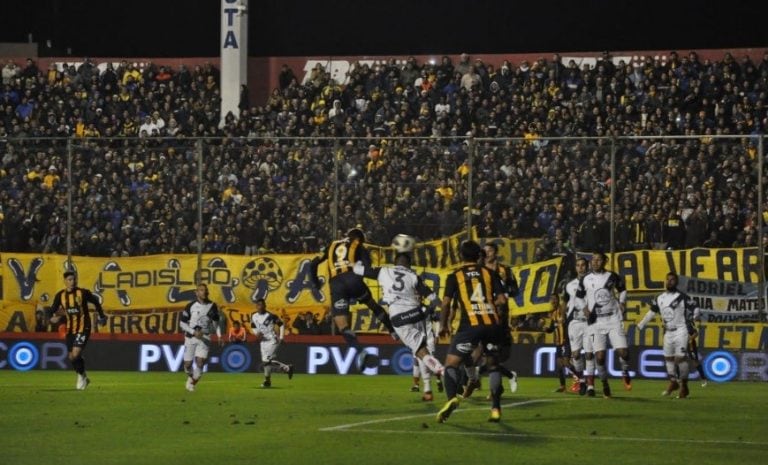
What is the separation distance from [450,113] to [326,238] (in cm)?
988

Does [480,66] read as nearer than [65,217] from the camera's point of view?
No

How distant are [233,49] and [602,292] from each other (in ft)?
78.9

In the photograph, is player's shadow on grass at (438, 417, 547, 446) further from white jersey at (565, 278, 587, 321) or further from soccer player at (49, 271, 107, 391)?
soccer player at (49, 271, 107, 391)

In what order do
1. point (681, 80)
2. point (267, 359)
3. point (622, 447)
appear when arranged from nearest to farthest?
point (622, 447) → point (267, 359) → point (681, 80)

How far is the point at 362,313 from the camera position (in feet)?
105

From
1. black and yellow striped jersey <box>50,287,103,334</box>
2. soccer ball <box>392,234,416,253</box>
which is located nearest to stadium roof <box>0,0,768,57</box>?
black and yellow striped jersey <box>50,287,103,334</box>

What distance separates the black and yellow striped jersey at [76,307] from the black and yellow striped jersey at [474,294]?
34.3ft

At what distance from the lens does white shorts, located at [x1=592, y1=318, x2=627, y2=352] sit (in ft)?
80.9

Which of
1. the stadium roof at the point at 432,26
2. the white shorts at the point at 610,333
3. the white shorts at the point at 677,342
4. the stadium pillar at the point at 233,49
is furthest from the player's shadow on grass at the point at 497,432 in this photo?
the stadium roof at the point at 432,26

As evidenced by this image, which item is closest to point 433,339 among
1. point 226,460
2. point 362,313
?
point 362,313

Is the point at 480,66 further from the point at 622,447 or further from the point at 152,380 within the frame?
the point at 622,447

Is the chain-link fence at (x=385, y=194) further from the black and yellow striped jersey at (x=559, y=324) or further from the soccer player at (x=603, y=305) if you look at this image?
the soccer player at (x=603, y=305)

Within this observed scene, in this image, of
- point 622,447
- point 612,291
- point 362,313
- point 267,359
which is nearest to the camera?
point 622,447

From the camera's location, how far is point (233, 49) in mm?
46062
